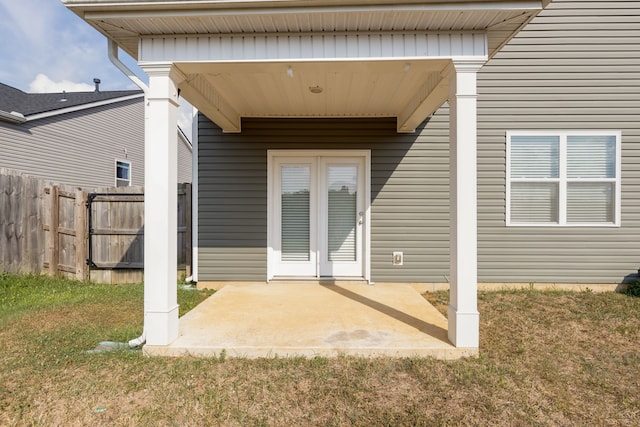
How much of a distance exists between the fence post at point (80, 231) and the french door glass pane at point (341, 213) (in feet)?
12.7

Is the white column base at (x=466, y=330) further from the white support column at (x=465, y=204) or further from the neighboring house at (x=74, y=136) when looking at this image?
the neighboring house at (x=74, y=136)

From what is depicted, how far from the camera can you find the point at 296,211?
16.8 ft

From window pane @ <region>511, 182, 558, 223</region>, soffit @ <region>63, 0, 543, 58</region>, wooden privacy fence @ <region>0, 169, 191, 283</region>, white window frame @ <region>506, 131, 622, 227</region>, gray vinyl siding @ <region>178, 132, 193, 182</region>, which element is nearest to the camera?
soffit @ <region>63, 0, 543, 58</region>

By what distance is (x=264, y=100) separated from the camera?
167 inches

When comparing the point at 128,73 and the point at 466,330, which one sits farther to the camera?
the point at 128,73

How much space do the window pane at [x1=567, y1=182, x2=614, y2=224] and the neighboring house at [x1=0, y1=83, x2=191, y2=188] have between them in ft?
36.7

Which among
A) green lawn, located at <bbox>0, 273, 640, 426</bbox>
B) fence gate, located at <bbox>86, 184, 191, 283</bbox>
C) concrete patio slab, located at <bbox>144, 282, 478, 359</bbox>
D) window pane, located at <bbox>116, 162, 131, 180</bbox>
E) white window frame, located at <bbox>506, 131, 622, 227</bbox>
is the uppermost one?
window pane, located at <bbox>116, 162, 131, 180</bbox>

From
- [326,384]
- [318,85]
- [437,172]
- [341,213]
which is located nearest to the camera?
[326,384]

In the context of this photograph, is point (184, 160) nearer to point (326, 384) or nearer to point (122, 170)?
point (122, 170)

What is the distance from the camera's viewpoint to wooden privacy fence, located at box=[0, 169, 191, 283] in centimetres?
521

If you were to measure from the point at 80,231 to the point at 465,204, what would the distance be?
556 centimetres

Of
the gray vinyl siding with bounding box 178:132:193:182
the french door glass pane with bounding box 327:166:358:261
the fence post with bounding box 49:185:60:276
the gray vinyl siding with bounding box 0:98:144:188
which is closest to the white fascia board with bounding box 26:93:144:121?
the gray vinyl siding with bounding box 0:98:144:188

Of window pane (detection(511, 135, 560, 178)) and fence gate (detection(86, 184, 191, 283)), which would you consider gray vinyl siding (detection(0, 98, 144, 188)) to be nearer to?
fence gate (detection(86, 184, 191, 283))

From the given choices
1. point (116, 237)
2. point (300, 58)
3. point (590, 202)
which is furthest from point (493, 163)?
point (116, 237)
